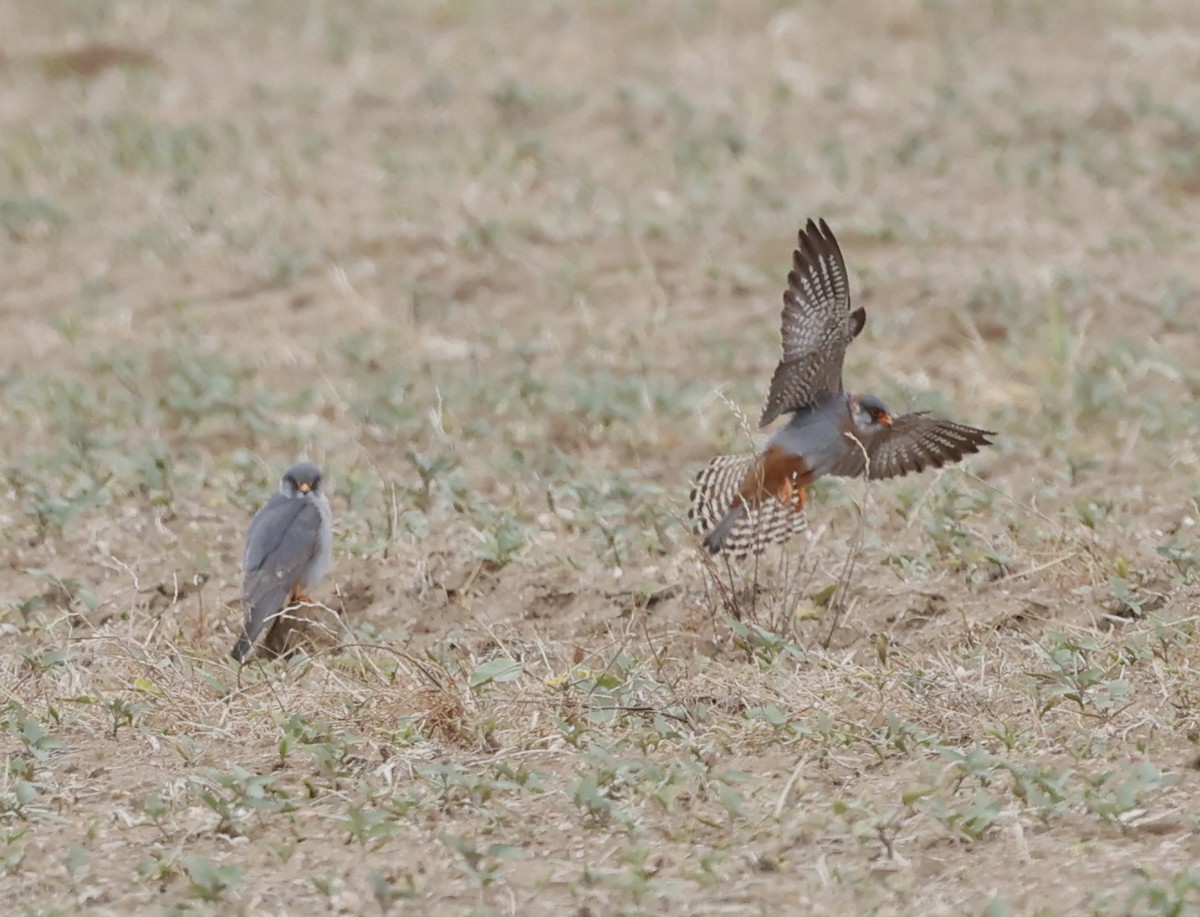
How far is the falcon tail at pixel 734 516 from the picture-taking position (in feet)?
21.1

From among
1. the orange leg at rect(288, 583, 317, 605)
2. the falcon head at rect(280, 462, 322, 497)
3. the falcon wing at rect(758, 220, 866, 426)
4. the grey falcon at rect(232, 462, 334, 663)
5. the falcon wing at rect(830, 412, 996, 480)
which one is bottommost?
the orange leg at rect(288, 583, 317, 605)

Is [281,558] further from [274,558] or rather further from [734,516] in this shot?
[734,516]

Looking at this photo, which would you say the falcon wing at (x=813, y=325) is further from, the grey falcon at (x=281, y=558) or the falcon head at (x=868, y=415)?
the grey falcon at (x=281, y=558)

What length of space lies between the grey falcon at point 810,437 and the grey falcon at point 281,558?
121cm

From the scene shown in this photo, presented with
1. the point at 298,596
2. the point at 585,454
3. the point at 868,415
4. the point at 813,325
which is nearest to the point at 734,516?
the point at 868,415

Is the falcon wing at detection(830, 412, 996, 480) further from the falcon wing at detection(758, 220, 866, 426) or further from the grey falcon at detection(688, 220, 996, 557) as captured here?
the falcon wing at detection(758, 220, 866, 426)

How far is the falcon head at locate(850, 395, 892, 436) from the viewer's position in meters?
6.64

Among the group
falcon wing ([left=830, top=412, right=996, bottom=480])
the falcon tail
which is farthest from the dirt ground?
falcon wing ([left=830, top=412, right=996, bottom=480])

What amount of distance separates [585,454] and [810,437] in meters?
1.53

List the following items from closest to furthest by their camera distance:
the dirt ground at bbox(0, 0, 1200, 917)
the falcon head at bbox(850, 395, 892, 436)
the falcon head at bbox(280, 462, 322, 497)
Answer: the dirt ground at bbox(0, 0, 1200, 917)
the falcon head at bbox(850, 395, 892, 436)
the falcon head at bbox(280, 462, 322, 497)

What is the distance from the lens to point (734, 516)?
6.52 metres

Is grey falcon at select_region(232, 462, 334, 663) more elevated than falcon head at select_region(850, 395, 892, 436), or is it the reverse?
falcon head at select_region(850, 395, 892, 436)

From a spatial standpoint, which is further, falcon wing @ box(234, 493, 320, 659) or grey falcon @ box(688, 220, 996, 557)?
grey falcon @ box(688, 220, 996, 557)

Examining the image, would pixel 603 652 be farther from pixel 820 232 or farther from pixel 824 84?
pixel 824 84
